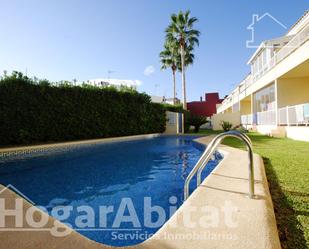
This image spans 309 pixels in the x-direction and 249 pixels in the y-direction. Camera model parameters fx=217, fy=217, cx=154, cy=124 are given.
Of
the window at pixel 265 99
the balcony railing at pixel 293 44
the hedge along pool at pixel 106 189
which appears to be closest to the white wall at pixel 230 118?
the window at pixel 265 99

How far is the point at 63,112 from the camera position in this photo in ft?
43.7

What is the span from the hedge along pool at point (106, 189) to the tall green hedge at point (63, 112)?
11.0ft

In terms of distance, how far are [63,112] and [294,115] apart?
45.2ft

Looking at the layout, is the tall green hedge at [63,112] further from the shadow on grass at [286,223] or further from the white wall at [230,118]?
the white wall at [230,118]

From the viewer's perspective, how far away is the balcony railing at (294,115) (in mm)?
11188

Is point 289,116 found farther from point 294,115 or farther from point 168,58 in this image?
point 168,58

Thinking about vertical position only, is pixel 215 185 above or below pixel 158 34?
below

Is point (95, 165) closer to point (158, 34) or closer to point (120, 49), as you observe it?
point (120, 49)

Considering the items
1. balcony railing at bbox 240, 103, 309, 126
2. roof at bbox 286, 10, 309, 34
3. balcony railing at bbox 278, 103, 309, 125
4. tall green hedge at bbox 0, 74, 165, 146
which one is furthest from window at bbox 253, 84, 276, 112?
tall green hedge at bbox 0, 74, 165, 146

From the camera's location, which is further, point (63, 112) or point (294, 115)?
point (63, 112)

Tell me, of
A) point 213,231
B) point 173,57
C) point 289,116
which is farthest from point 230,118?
point 213,231

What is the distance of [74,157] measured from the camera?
9359mm

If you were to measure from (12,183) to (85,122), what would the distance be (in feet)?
29.7

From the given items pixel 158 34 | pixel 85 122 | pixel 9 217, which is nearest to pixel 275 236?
pixel 9 217
